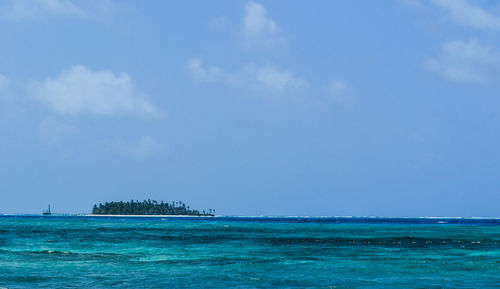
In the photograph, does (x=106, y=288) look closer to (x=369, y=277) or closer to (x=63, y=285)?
(x=63, y=285)

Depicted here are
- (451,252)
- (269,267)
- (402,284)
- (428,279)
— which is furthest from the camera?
(451,252)

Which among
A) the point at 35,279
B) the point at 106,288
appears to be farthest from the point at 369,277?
the point at 35,279

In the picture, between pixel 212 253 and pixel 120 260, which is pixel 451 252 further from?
pixel 120 260

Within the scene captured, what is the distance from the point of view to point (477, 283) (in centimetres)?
3581

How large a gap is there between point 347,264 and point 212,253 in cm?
Result: 1429

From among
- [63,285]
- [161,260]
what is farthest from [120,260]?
[63,285]

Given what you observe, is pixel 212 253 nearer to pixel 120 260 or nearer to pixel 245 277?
pixel 120 260

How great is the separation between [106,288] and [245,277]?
868 centimetres

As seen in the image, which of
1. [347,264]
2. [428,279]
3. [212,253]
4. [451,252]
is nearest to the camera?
[428,279]

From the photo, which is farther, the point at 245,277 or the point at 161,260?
the point at 161,260

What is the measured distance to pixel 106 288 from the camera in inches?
1272

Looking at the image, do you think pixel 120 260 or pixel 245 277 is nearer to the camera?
pixel 245 277

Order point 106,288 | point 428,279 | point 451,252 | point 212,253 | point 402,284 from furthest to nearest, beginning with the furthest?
point 451,252 → point 212,253 → point 428,279 → point 402,284 → point 106,288

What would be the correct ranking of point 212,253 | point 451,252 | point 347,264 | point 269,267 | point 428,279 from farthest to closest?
1. point 451,252
2. point 212,253
3. point 347,264
4. point 269,267
5. point 428,279
